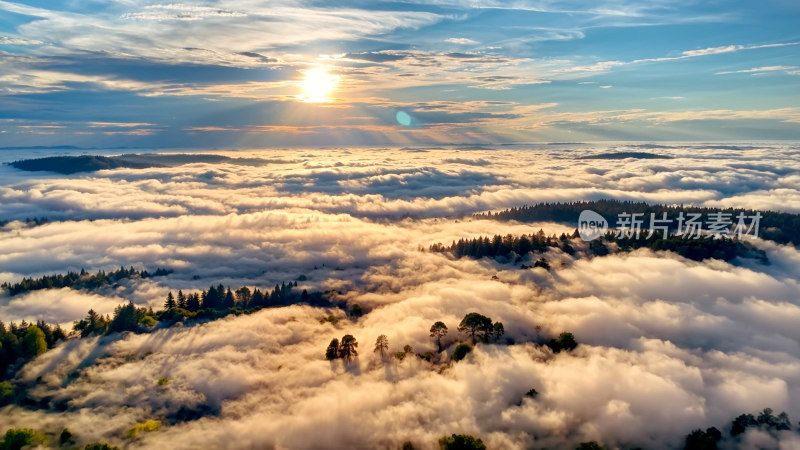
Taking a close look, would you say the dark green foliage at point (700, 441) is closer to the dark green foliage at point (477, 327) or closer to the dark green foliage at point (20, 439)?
the dark green foliage at point (477, 327)

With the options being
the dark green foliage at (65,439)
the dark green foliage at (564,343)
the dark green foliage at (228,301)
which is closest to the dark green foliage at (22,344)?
the dark green foliage at (65,439)

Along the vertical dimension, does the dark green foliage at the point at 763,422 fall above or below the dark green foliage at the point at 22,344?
above

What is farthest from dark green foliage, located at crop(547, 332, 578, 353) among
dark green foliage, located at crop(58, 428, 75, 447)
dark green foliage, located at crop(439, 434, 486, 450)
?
dark green foliage, located at crop(58, 428, 75, 447)

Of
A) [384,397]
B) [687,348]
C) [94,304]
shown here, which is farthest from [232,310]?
[687,348]

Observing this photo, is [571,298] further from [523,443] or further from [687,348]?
[523,443]

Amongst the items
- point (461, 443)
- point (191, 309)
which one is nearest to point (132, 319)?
point (191, 309)

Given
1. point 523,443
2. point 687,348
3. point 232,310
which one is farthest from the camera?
point 232,310

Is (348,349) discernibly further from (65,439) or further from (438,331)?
(65,439)

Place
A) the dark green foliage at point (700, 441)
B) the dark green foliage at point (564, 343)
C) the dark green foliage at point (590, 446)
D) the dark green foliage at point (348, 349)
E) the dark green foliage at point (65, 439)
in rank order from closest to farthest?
the dark green foliage at point (700, 441) → the dark green foliage at point (590, 446) → the dark green foliage at point (65, 439) → the dark green foliage at point (564, 343) → the dark green foliage at point (348, 349)
